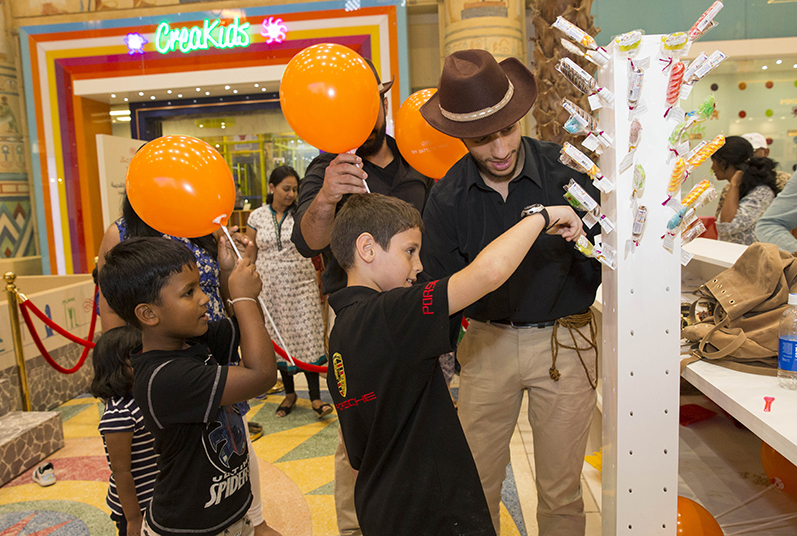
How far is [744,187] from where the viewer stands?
3.65 m

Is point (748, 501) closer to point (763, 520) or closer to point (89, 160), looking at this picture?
point (763, 520)

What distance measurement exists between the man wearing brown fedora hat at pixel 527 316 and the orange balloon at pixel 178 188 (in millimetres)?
691

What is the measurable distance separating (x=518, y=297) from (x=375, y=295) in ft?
2.14

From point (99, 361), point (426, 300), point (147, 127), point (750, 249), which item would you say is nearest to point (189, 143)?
point (99, 361)

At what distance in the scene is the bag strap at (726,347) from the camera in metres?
1.59

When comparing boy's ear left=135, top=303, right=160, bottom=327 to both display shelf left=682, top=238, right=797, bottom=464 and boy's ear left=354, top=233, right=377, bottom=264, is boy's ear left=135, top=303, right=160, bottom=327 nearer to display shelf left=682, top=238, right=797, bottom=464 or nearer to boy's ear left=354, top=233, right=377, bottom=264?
boy's ear left=354, top=233, right=377, bottom=264

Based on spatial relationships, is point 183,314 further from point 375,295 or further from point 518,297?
point 518,297

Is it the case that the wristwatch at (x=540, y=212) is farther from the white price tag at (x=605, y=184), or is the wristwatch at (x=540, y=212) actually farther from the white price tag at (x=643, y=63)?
the white price tag at (x=643, y=63)

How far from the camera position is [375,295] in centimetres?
123

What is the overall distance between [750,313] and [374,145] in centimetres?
136

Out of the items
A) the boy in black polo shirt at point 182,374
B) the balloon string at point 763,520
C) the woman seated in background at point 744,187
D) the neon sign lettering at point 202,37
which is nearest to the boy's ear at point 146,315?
the boy in black polo shirt at point 182,374

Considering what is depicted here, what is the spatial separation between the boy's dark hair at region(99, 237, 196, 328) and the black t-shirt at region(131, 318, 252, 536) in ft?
0.47

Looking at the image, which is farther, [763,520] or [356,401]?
[763,520]

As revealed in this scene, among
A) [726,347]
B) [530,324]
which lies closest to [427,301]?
[530,324]
